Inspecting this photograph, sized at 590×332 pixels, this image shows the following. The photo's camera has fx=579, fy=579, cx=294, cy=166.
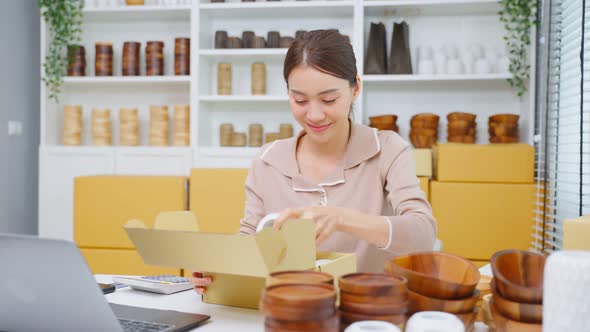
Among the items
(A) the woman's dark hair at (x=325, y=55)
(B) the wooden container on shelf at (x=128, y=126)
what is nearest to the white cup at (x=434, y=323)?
(A) the woman's dark hair at (x=325, y=55)

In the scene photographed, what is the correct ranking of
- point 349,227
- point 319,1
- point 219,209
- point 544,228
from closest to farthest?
point 349,227, point 544,228, point 219,209, point 319,1

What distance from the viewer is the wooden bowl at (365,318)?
759mm

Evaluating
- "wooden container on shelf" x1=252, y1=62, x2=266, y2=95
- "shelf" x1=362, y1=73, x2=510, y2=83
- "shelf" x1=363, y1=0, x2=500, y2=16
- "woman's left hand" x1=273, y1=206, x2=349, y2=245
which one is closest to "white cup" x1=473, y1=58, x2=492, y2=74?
"shelf" x1=362, y1=73, x2=510, y2=83

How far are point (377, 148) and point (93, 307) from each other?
905mm

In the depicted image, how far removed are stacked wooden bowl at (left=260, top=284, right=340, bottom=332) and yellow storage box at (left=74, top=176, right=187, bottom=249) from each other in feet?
7.58

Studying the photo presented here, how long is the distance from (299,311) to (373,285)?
12 cm

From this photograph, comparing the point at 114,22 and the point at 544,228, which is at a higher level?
the point at 114,22

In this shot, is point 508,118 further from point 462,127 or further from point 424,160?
point 424,160

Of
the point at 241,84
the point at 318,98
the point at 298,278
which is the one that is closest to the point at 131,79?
the point at 241,84

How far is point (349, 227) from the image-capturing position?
44.8 inches

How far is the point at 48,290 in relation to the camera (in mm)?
853

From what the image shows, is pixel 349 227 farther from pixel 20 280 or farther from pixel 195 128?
pixel 195 128

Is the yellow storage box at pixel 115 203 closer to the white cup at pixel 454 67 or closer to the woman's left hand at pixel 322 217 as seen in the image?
the white cup at pixel 454 67

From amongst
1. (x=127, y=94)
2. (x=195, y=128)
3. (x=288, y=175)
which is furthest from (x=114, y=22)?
(x=288, y=175)
